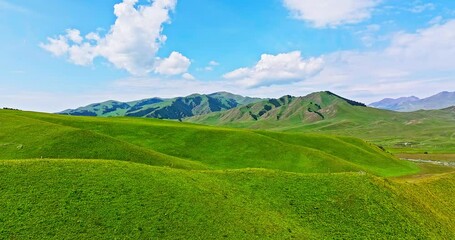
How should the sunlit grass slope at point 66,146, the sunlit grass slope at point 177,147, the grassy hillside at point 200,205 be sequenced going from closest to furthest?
the grassy hillside at point 200,205, the sunlit grass slope at point 66,146, the sunlit grass slope at point 177,147

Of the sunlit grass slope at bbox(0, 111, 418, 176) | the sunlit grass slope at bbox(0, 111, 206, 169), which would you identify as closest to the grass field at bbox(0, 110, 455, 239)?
the sunlit grass slope at bbox(0, 111, 206, 169)

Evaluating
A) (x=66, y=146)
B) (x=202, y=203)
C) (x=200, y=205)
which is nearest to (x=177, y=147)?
(x=66, y=146)

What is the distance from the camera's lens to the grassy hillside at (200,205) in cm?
3005

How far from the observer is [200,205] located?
35500mm

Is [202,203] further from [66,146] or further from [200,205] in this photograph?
[66,146]

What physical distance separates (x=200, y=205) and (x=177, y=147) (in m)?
51.4

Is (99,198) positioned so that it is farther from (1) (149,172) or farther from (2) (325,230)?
(2) (325,230)

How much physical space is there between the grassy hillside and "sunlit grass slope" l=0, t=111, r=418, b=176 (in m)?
25.5

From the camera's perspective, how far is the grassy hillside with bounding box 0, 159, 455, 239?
30.1 metres

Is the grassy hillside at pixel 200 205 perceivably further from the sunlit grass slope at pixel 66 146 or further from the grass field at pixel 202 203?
the sunlit grass slope at pixel 66 146

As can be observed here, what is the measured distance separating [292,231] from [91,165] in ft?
80.1

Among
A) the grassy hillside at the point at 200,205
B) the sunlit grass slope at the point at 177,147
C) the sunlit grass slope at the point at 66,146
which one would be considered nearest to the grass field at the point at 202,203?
the grassy hillside at the point at 200,205

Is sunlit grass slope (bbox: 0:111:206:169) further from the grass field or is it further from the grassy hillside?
the grassy hillside

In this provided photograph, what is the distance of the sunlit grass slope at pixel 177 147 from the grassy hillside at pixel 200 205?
25506mm
